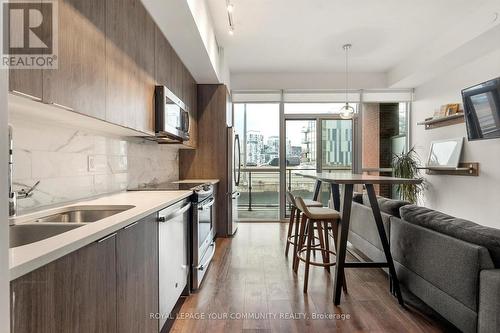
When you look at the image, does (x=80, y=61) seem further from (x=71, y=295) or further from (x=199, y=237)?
(x=199, y=237)

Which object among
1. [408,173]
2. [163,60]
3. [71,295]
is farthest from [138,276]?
[408,173]

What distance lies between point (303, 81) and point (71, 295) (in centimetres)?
550

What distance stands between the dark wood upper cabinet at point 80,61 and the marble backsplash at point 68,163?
14.6 inches

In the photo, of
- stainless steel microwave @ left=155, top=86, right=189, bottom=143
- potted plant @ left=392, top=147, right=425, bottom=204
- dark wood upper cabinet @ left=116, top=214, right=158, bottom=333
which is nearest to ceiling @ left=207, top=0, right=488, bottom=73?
stainless steel microwave @ left=155, top=86, right=189, bottom=143

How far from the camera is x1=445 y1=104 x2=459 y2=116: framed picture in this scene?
4484mm

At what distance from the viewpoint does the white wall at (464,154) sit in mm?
3889

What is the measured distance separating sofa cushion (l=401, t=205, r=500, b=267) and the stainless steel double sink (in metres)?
2.10

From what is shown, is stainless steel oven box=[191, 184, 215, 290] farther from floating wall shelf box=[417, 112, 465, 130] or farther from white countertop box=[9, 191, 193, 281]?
floating wall shelf box=[417, 112, 465, 130]

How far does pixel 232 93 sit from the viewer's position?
18.7 ft

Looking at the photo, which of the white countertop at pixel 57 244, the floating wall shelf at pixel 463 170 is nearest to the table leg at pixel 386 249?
A: the white countertop at pixel 57 244

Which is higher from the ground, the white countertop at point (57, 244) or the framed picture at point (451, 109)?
the framed picture at point (451, 109)

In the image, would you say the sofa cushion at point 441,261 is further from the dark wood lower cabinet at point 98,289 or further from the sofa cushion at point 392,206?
the dark wood lower cabinet at point 98,289

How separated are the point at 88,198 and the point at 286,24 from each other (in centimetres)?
320

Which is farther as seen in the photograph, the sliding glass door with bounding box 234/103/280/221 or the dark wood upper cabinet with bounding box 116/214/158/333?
the sliding glass door with bounding box 234/103/280/221
